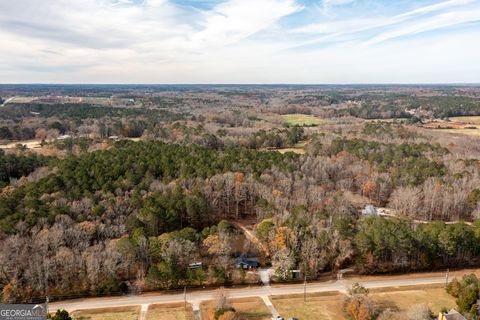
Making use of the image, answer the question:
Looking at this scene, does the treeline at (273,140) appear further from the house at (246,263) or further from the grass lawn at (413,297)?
the grass lawn at (413,297)

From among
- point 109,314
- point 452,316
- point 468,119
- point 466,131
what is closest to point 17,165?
point 109,314

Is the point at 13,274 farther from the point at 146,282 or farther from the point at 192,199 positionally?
the point at 192,199

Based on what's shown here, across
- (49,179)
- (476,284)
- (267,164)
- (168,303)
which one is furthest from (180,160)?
(476,284)

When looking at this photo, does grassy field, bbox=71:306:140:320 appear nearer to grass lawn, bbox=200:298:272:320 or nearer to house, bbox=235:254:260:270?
grass lawn, bbox=200:298:272:320

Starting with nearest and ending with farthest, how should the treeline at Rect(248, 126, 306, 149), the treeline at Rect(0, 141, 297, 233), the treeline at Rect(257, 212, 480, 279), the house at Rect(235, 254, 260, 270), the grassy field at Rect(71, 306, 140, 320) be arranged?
the grassy field at Rect(71, 306, 140, 320) → the treeline at Rect(257, 212, 480, 279) → the house at Rect(235, 254, 260, 270) → the treeline at Rect(0, 141, 297, 233) → the treeline at Rect(248, 126, 306, 149)

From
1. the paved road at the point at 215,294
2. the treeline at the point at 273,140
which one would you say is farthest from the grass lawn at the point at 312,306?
the treeline at the point at 273,140

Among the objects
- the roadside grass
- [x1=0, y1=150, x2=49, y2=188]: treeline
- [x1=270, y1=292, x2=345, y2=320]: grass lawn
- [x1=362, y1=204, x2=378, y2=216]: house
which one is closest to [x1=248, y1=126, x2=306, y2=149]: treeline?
[x1=362, y1=204, x2=378, y2=216]: house

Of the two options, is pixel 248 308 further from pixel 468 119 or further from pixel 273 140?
pixel 468 119
